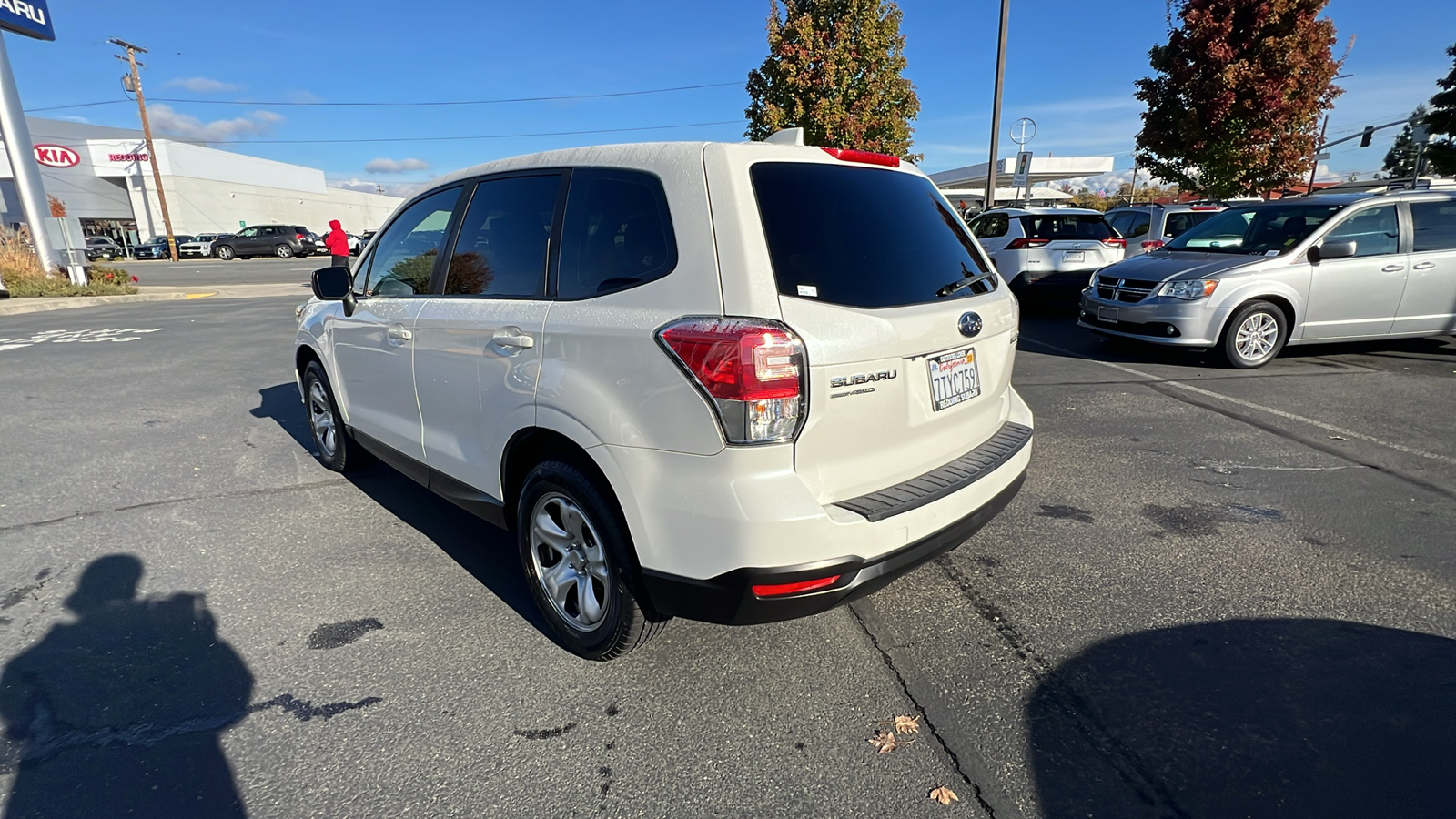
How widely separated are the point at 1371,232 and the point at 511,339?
8.78 metres

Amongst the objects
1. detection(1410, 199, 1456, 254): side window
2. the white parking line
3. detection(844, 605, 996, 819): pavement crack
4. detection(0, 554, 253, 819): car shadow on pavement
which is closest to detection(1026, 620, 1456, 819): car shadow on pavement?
detection(844, 605, 996, 819): pavement crack

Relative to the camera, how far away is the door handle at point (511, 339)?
8.39 feet

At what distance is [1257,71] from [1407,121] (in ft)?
52.9

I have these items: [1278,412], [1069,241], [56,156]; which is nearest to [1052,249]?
[1069,241]

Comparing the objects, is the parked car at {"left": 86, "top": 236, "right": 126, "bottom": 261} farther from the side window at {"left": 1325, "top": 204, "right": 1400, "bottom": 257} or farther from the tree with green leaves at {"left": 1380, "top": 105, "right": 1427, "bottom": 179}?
the tree with green leaves at {"left": 1380, "top": 105, "right": 1427, "bottom": 179}

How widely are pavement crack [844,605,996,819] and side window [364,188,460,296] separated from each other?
245 cm

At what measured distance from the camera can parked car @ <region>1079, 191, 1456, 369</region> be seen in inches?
280

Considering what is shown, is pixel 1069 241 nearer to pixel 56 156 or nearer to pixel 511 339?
pixel 511 339

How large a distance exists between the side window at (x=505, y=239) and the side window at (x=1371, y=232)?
8127 millimetres

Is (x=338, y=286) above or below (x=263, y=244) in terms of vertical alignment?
below

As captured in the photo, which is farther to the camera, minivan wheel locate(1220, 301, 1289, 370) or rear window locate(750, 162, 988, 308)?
minivan wheel locate(1220, 301, 1289, 370)

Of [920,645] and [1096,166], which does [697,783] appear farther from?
[1096,166]

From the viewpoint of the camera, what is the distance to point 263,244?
3897cm

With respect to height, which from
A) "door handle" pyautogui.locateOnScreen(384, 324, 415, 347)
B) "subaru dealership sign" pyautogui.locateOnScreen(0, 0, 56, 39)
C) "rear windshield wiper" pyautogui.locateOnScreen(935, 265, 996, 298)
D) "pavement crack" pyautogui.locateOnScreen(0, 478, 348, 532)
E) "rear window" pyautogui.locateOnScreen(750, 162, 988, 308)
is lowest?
"pavement crack" pyautogui.locateOnScreen(0, 478, 348, 532)
